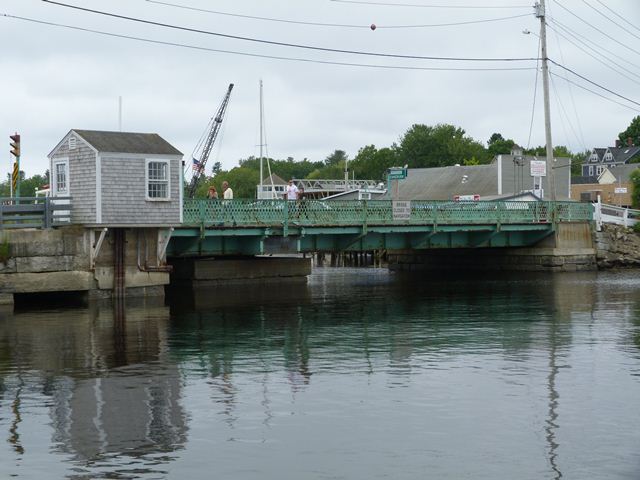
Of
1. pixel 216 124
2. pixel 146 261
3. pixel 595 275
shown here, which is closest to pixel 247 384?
pixel 146 261

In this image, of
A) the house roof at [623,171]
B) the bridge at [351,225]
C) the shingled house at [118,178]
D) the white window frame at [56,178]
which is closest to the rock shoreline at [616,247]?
the bridge at [351,225]

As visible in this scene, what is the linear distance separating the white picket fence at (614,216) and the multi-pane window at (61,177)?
3774cm

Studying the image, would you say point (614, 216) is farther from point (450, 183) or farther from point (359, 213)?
point (450, 183)

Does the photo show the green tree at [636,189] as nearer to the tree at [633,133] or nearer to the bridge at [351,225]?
the bridge at [351,225]

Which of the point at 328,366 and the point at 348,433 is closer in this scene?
the point at 348,433

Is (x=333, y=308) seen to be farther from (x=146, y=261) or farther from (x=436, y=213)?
(x=436, y=213)

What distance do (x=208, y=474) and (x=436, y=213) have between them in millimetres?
40116

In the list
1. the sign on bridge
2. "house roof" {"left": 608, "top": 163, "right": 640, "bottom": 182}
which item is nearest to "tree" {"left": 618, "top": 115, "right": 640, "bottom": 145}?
"house roof" {"left": 608, "top": 163, "right": 640, "bottom": 182}

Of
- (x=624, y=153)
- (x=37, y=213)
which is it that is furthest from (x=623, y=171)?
(x=37, y=213)

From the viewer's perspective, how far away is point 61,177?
134ft

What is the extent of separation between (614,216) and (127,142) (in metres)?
40.0

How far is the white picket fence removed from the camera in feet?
217

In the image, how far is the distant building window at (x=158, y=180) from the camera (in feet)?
134

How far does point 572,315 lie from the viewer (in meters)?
36.1
